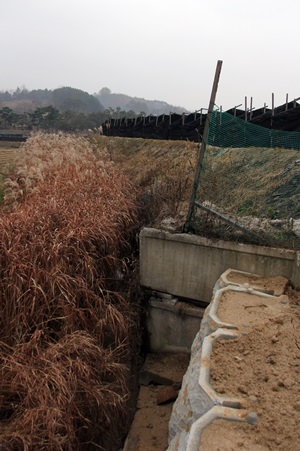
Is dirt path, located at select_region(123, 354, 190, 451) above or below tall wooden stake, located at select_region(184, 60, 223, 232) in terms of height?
below

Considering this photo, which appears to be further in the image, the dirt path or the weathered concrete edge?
the weathered concrete edge

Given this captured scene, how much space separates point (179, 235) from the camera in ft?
14.8

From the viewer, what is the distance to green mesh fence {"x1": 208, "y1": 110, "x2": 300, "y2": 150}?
490 centimetres

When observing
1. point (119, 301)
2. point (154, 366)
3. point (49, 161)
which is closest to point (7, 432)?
point (119, 301)

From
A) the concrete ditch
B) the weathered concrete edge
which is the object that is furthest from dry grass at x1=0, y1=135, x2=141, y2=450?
the concrete ditch

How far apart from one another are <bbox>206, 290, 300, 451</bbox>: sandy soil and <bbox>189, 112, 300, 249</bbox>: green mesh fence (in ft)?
4.36

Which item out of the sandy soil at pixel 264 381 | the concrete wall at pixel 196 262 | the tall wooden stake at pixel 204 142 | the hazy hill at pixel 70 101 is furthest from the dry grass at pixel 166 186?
the hazy hill at pixel 70 101

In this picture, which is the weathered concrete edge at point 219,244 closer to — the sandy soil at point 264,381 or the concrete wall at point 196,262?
the concrete wall at point 196,262

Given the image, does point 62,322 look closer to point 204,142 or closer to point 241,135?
point 204,142

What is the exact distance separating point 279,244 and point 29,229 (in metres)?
3.08

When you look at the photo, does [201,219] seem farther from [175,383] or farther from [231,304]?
[175,383]

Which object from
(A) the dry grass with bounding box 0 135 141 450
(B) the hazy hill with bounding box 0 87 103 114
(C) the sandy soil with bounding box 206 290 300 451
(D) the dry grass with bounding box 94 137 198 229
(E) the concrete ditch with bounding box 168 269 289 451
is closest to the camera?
(C) the sandy soil with bounding box 206 290 300 451

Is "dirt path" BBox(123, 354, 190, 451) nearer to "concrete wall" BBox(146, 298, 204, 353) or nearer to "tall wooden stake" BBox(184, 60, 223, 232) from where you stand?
"concrete wall" BBox(146, 298, 204, 353)

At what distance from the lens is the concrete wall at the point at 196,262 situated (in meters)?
3.89
